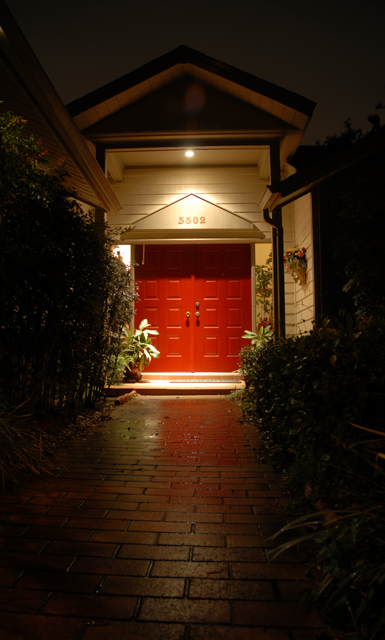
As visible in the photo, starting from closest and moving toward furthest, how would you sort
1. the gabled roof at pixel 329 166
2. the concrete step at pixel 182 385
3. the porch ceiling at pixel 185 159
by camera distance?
the gabled roof at pixel 329 166, the concrete step at pixel 182 385, the porch ceiling at pixel 185 159

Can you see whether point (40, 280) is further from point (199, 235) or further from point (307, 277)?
point (199, 235)

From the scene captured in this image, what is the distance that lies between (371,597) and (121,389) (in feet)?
17.9

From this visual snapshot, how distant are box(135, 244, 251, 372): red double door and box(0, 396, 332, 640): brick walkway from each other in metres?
4.76

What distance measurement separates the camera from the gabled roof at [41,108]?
3.24 m

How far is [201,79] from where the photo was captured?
7.02 metres

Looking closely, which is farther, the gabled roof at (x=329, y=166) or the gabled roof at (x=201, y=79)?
the gabled roof at (x=201, y=79)

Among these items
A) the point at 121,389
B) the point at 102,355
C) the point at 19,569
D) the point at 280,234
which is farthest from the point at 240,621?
the point at 280,234

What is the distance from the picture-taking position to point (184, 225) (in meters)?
7.99

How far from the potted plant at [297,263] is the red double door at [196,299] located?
3.26ft

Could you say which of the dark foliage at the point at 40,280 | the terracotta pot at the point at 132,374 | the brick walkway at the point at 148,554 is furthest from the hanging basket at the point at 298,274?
the brick walkway at the point at 148,554

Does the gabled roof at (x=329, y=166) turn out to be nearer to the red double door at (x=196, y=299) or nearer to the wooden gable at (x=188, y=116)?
the wooden gable at (x=188, y=116)

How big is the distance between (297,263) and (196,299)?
2.11m

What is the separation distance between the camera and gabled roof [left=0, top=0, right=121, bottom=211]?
10.6ft

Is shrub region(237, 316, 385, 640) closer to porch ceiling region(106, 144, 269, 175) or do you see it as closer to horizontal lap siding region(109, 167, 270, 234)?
porch ceiling region(106, 144, 269, 175)
